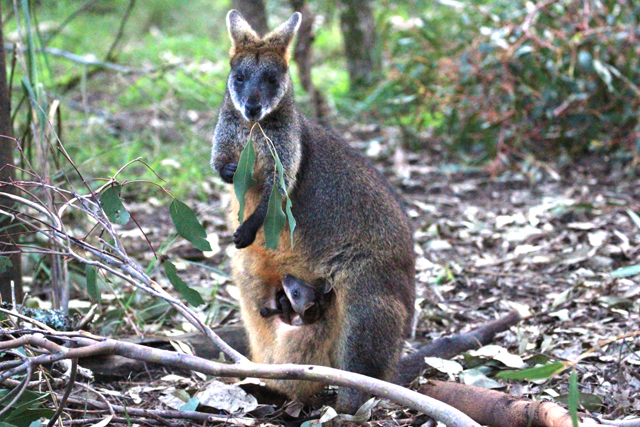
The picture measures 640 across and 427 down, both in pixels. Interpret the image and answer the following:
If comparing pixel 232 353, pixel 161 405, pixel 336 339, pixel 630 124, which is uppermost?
pixel 630 124

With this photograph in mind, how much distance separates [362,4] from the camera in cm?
891

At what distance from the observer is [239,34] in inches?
144

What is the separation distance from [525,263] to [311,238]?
2.23 metres

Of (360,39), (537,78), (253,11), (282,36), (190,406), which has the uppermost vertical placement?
(253,11)

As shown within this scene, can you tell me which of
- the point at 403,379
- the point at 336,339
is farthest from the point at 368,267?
the point at 403,379

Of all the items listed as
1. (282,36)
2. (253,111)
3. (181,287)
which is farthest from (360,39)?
(181,287)

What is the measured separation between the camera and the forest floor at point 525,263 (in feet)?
11.6

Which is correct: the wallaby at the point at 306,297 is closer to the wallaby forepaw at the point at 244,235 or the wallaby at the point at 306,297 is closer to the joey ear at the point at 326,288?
the joey ear at the point at 326,288

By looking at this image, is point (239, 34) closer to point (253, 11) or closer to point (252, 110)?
point (252, 110)

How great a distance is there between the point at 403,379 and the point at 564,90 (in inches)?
175

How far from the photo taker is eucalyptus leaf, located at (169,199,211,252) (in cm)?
285

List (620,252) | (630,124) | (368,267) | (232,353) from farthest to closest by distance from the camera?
(630,124) < (620,252) < (368,267) < (232,353)

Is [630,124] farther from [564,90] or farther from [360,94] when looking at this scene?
[360,94]

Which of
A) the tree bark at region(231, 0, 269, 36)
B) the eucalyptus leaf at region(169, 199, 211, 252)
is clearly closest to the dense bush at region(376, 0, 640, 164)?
the tree bark at region(231, 0, 269, 36)
